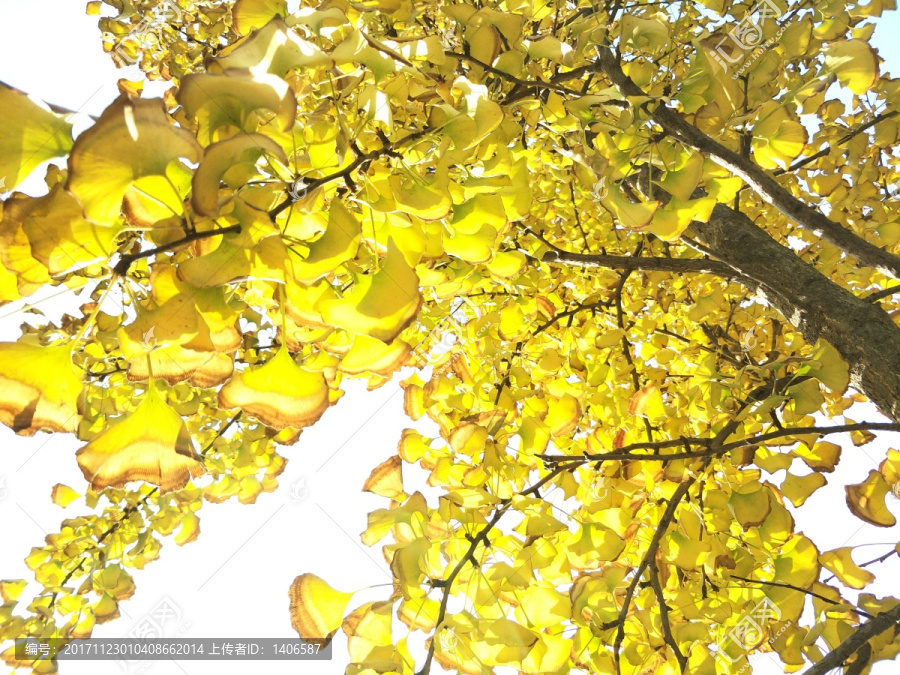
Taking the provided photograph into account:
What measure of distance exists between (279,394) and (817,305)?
0.82 m

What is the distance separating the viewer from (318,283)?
0.46 metres

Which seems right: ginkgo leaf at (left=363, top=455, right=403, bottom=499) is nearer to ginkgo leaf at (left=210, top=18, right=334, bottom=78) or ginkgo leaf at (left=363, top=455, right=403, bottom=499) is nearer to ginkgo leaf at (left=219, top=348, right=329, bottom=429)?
ginkgo leaf at (left=219, top=348, right=329, bottom=429)

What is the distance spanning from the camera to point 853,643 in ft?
1.99

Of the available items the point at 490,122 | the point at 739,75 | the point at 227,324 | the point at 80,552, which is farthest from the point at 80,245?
the point at 80,552

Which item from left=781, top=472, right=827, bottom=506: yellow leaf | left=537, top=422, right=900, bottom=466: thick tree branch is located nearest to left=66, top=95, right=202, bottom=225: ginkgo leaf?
left=537, top=422, right=900, bottom=466: thick tree branch

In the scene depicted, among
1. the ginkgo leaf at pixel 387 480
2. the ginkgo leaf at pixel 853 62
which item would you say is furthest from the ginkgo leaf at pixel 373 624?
the ginkgo leaf at pixel 853 62

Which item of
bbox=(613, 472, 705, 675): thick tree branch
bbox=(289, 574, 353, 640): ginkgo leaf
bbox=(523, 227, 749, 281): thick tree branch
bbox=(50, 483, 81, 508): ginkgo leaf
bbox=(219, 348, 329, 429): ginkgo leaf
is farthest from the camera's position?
bbox=(50, 483, 81, 508): ginkgo leaf

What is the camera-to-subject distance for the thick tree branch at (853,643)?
1.91ft

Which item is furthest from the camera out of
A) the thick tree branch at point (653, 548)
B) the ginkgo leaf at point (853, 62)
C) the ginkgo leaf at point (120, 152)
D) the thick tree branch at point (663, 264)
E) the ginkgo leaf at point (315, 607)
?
the thick tree branch at point (663, 264)

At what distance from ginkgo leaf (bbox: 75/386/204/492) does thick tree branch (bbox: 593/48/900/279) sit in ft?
1.96

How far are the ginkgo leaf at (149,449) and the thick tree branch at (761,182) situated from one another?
1.96 ft

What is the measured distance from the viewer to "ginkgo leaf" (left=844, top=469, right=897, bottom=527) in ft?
2.46

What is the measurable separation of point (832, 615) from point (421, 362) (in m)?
0.90

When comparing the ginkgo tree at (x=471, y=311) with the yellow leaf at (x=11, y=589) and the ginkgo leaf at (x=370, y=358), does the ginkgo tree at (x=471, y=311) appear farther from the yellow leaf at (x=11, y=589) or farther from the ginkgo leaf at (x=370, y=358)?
the yellow leaf at (x=11, y=589)
